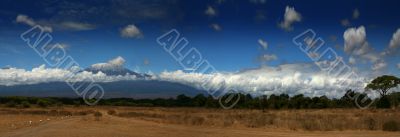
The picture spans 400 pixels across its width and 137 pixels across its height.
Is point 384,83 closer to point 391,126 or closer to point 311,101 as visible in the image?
point 311,101

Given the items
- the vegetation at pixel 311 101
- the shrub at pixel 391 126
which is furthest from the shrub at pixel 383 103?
the shrub at pixel 391 126

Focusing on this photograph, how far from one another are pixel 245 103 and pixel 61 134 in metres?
78.7

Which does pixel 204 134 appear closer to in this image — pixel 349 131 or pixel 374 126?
pixel 349 131

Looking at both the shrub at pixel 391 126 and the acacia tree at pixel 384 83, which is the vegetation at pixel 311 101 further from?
the shrub at pixel 391 126

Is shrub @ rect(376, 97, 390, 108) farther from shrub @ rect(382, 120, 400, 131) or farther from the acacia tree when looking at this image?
shrub @ rect(382, 120, 400, 131)

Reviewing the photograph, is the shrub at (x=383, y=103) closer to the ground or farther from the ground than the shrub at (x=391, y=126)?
farther from the ground

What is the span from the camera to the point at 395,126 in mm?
28859

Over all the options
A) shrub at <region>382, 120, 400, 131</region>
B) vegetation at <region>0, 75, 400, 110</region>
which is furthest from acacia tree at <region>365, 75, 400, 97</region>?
shrub at <region>382, 120, 400, 131</region>

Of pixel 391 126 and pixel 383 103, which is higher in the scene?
pixel 383 103

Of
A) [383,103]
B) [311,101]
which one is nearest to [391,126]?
[383,103]

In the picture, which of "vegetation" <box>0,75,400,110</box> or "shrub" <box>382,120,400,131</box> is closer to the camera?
"shrub" <box>382,120,400,131</box>

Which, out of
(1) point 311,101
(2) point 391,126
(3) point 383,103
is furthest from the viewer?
(1) point 311,101

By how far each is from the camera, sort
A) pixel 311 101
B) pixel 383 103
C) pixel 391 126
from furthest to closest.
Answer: pixel 311 101
pixel 383 103
pixel 391 126

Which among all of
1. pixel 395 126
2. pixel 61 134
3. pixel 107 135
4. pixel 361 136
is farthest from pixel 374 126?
pixel 61 134
